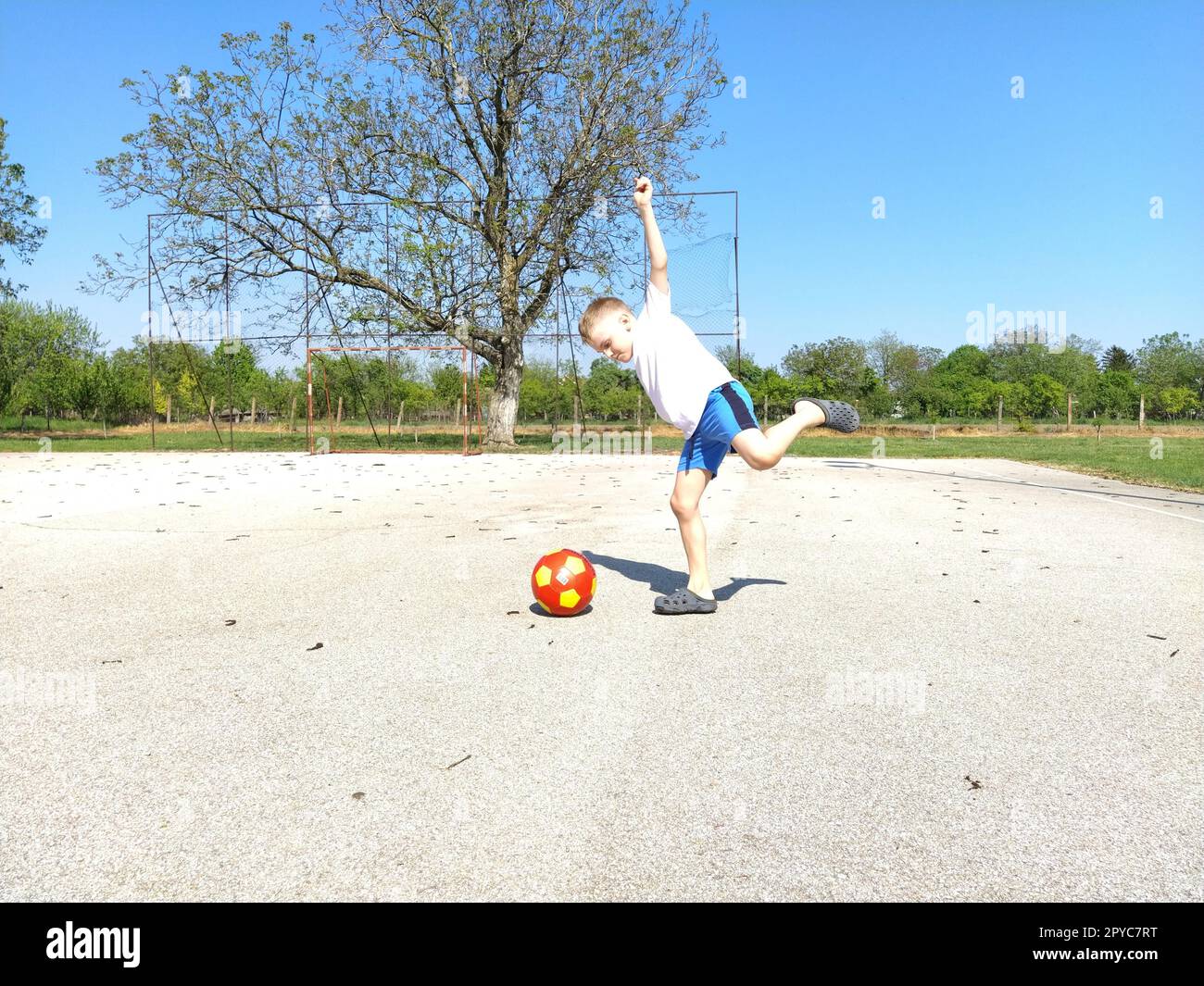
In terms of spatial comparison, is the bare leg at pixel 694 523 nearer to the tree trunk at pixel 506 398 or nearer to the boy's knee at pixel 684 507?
the boy's knee at pixel 684 507

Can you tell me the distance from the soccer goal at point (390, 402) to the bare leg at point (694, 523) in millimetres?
17196

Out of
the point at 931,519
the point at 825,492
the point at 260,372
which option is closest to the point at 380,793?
the point at 931,519

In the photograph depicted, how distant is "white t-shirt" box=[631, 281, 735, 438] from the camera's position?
15.2 ft

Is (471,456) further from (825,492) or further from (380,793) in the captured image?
(380,793)

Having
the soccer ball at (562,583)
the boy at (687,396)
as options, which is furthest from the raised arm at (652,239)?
the soccer ball at (562,583)

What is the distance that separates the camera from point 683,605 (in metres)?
4.71

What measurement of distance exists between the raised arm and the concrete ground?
1.91m

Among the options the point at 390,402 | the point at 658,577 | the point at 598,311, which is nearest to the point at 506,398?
the point at 390,402

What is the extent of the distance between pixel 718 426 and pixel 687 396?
24 cm

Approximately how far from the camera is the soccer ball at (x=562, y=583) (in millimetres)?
4621

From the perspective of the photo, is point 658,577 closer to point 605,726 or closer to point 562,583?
point 562,583

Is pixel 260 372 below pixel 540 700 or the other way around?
the other way around

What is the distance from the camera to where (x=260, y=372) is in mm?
55594
